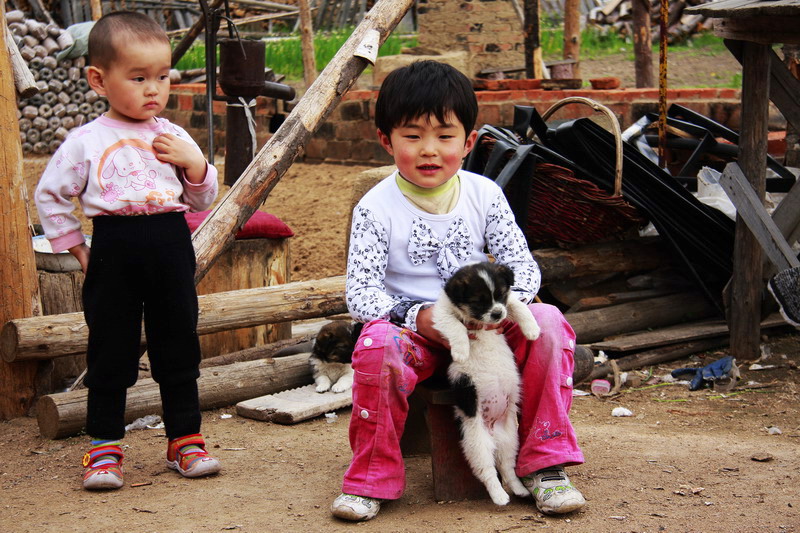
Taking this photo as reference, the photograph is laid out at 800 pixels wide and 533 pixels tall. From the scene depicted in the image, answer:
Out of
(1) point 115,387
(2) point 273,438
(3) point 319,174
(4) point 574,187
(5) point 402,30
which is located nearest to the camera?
(1) point 115,387

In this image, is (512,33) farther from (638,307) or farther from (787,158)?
(638,307)

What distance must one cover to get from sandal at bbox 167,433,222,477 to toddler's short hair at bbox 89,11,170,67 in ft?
4.61

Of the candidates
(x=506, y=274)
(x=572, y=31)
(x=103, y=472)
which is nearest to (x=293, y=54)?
(x=572, y=31)

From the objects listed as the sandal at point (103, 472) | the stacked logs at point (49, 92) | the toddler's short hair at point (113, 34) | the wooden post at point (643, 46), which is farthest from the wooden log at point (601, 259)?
the stacked logs at point (49, 92)

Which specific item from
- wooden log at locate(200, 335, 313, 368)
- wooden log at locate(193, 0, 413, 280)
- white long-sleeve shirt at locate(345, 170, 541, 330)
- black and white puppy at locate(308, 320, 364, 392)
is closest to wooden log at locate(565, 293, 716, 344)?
black and white puppy at locate(308, 320, 364, 392)

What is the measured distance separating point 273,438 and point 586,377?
1.73 meters

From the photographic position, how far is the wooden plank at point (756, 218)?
4.62 metres

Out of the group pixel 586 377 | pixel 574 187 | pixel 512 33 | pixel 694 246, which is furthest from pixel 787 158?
pixel 512 33

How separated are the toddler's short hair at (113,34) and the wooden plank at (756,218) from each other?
311 cm

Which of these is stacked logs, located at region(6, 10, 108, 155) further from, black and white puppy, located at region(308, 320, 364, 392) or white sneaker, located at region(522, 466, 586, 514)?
white sneaker, located at region(522, 466, 586, 514)

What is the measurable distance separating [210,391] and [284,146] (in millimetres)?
1249

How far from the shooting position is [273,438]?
399 cm

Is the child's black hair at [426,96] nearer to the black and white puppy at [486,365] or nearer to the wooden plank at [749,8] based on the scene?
the black and white puppy at [486,365]

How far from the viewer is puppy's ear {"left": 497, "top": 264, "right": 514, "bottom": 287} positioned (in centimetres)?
286
